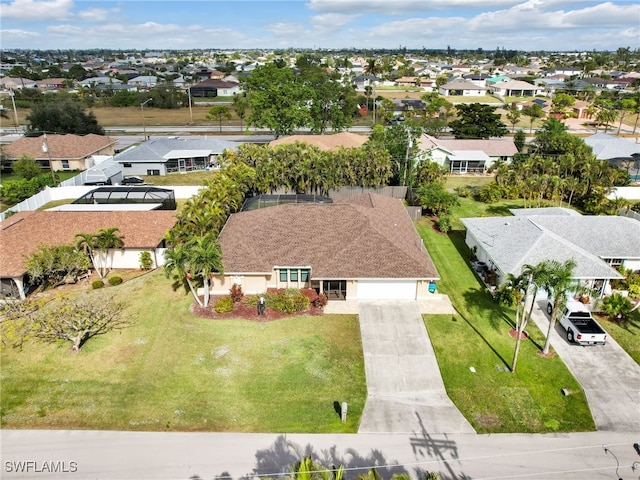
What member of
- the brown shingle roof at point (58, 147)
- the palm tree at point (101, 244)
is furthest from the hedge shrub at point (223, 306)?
the brown shingle roof at point (58, 147)

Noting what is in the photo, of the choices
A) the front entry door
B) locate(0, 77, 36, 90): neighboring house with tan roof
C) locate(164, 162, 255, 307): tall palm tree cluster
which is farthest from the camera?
locate(0, 77, 36, 90): neighboring house with tan roof

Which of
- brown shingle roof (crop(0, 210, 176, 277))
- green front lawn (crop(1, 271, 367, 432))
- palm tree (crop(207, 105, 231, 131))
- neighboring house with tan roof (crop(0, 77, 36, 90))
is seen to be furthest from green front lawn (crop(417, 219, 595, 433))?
neighboring house with tan roof (crop(0, 77, 36, 90))

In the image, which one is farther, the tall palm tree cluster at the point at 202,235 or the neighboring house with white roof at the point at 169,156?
the neighboring house with white roof at the point at 169,156

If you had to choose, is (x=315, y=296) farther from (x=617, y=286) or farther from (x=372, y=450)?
(x=617, y=286)

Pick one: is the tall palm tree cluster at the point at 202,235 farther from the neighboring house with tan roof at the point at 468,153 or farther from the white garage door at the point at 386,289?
the neighboring house with tan roof at the point at 468,153

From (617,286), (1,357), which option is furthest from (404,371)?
(1,357)

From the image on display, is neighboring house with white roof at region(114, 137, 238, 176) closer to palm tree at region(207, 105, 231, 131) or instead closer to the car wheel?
palm tree at region(207, 105, 231, 131)
